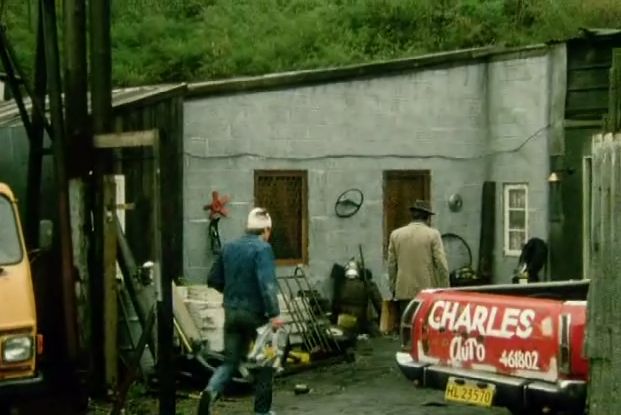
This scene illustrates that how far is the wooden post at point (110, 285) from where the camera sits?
12047 millimetres

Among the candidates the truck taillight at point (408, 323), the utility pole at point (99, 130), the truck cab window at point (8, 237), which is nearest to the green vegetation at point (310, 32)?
the utility pole at point (99, 130)

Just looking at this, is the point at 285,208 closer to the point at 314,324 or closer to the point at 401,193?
the point at 401,193

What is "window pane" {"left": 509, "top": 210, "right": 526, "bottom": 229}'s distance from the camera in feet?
59.9

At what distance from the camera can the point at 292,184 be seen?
1666 centimetres

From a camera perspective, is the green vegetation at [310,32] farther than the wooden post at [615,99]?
Yes

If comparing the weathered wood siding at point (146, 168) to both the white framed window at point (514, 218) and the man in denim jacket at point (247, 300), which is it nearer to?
the man in denim jacket at point (247, 300)

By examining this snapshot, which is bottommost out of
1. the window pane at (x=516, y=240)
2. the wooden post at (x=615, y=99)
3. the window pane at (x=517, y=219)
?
the window pane at (x=516, y=240)

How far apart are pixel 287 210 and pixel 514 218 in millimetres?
3691

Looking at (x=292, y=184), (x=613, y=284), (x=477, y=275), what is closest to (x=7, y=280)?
(x=613, y=284)

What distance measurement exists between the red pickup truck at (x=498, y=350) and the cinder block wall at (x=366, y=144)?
6.00m

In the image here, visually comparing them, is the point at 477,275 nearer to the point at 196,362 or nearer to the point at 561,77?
the point at 561,77

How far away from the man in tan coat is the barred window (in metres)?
3.45

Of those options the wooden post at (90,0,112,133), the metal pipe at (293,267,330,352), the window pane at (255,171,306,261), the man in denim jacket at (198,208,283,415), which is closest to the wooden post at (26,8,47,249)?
the wooden post at (90,0,112,133)

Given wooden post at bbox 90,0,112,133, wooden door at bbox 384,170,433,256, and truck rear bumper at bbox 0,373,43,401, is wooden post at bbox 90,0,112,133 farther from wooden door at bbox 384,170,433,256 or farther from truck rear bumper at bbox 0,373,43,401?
wooden door at bbox 384,170,433,256
